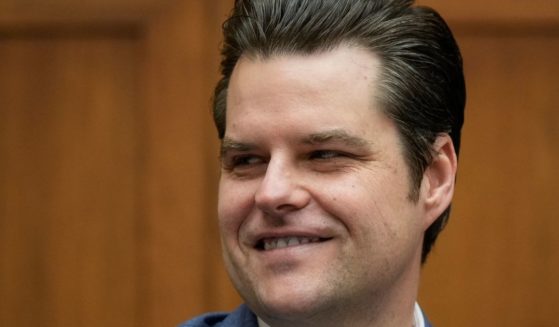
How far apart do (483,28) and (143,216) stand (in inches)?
30.7

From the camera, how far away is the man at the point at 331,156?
4.47ft

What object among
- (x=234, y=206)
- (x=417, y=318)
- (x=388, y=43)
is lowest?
(x=417, y=318)

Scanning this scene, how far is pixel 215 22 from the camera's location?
6.69 ft

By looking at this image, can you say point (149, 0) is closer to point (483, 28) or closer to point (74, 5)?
point (74, 5)

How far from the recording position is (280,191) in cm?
133

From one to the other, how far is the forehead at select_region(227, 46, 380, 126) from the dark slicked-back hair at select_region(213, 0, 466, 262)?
0.01m

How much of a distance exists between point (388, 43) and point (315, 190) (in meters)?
0.26

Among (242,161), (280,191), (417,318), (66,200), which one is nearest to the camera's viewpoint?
(280,191)

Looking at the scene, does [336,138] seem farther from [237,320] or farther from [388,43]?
[237,320]

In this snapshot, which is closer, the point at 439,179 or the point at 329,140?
the point at 329,140

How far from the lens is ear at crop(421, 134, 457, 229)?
4.95 ft

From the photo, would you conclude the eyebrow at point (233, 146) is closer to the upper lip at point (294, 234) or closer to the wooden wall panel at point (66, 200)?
the upper lip at point (294, 234)

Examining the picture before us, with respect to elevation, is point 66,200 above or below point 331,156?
below

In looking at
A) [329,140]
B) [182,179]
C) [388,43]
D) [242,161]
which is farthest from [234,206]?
[182,179]
